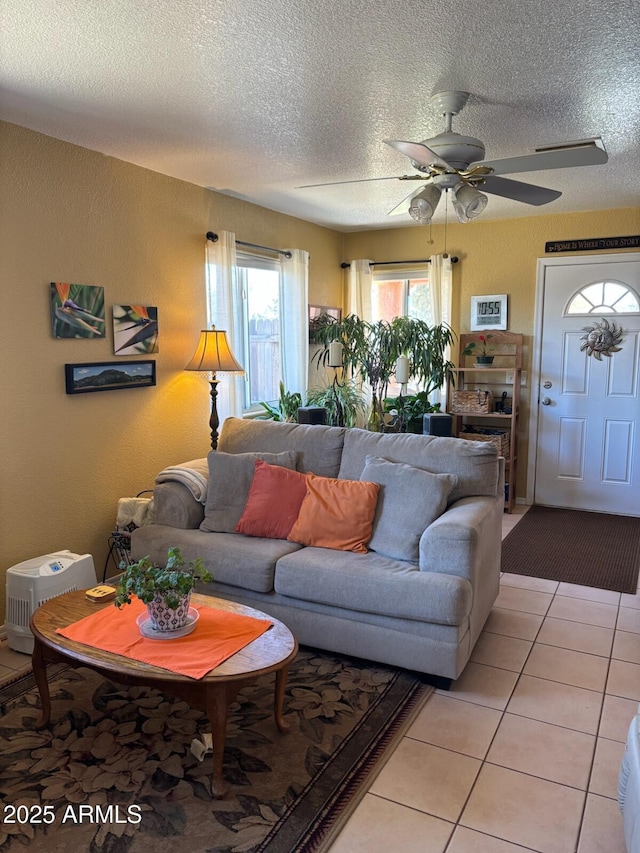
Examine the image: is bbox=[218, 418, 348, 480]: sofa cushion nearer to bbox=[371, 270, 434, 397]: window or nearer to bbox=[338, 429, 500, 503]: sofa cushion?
bbox=[338, 429, 500, 503]: sofa cushion

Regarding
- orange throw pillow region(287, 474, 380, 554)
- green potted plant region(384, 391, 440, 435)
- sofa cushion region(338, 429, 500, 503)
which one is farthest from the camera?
green potted plant region(384, 391, 440, 435)

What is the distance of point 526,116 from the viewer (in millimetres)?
2906

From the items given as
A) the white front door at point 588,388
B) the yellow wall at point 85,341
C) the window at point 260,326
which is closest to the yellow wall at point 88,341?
the yellow wall at point 85,341

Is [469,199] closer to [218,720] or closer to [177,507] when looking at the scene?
[177,507]

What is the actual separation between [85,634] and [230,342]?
2.64 metres

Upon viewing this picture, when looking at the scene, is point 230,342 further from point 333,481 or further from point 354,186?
point 333,481

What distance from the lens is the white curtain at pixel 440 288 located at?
5.65 m

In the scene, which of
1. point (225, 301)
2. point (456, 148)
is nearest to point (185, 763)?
point (456, 148)

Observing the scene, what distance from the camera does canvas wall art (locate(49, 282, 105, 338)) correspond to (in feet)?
10.7

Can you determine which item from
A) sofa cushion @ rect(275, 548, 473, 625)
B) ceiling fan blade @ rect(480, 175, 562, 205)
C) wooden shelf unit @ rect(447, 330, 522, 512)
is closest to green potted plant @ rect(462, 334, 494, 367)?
wooden shelf unit @ rect(447, 330, 522, 512)

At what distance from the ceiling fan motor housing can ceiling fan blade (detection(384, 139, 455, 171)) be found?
5cm

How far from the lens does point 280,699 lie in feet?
7.46

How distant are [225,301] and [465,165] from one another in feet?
7.18

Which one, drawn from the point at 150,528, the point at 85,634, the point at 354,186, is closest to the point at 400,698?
the point at 85,634
